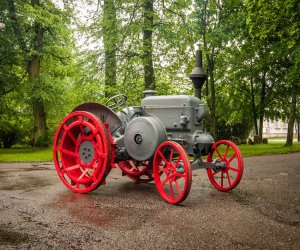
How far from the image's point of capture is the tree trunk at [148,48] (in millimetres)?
14104

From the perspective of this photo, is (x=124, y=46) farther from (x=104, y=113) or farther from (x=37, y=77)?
(x=104, y=113)

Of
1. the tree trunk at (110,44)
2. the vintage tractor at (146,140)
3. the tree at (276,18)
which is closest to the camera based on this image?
the vintage tractor at (146,140)

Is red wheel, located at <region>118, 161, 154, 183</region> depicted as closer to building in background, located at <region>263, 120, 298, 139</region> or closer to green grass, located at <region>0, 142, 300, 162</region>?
green grass, located at <region>0, 142, 300, 162</region>

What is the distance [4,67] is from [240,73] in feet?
49.3

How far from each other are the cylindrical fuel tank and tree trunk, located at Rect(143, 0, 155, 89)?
28.5 ft

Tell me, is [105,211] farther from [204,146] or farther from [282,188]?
[282,188]

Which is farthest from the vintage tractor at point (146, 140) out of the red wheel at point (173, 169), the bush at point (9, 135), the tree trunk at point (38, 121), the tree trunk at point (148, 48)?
the bush at point (9, 135)

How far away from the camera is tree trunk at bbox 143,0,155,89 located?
14.1 meters

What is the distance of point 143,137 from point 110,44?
949cm

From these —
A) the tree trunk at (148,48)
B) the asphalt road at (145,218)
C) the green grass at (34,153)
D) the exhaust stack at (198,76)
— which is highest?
the tree trunk at (148,48)

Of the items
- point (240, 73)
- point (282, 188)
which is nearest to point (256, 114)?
point (240, 73)

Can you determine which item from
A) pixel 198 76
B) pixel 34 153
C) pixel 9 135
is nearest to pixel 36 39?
pixel 9 135

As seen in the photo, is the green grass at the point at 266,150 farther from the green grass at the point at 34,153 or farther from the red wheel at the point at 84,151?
the red wheel at the point at 84,151

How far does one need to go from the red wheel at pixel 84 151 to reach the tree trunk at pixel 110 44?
812cm
